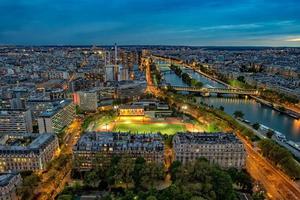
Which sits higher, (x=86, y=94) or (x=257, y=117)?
(x=86, y=94)

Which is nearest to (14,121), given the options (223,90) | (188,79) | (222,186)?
(222,186)

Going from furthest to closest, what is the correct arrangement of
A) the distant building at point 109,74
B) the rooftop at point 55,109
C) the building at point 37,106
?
the distant building at point 109,74
the building at point 37,106
the rooftop at point 55,109

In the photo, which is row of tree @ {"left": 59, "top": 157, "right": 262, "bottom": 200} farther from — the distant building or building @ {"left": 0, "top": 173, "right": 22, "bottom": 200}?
the distant building

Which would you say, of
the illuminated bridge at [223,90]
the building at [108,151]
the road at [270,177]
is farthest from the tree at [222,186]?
the illuminated bridge at [223,90]

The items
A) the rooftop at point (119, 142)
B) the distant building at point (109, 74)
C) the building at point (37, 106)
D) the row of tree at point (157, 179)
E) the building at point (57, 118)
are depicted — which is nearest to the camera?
the row of tree at point (157, 179)

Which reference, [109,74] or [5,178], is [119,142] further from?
[109,74]

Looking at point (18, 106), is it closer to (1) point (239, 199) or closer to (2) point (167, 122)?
(2) point (167, 122)

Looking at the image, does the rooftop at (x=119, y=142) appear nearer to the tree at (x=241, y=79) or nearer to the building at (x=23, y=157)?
the building at (x=23, y=157)

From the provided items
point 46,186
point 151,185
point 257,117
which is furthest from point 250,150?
point 46,186
